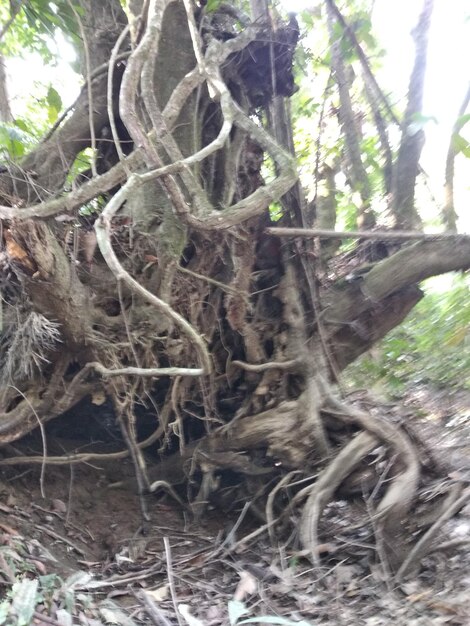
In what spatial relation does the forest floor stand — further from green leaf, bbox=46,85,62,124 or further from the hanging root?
green leaf, bbox=46,85,62,124

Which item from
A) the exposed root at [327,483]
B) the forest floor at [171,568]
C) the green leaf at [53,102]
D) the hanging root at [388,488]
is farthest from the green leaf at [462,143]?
the green leaf at [53,102]

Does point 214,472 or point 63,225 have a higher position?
point 63,225

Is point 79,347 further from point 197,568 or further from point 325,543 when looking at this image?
point 325,543

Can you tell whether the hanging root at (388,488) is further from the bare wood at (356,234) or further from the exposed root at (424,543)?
the bare wood at (356,234)

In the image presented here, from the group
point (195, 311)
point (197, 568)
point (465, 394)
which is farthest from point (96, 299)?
point (465, 394)

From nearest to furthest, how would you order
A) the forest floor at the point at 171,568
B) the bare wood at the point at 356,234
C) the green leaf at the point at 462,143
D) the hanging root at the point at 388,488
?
the forest floor at the point at 171,568
the hanging root at the point at 388,488
the green leaf at the point at 462,143
the bare wood at the point at 356,234

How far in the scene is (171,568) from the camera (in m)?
3.04

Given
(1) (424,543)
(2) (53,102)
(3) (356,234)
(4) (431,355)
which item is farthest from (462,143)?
(4) (431,355)

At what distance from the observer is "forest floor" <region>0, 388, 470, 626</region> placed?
2428 millimetres

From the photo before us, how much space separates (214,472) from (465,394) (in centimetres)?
274

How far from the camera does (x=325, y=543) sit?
330 cm

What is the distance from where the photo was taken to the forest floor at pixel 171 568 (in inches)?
95.6

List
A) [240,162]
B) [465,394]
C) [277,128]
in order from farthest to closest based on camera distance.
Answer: [465,394] < [277,128] < [240,162]

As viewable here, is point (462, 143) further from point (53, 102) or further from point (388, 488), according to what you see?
point (53, 102)
